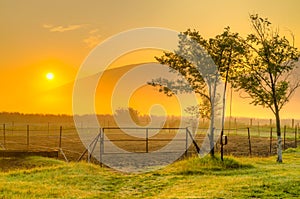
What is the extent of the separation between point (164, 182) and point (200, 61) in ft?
32.2

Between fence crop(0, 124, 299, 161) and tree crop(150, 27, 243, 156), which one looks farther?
fence crop(0, 124, 299, 161)

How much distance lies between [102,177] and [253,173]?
22.0 ft

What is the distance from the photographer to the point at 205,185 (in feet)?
50.6

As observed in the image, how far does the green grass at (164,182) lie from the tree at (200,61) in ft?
15.6

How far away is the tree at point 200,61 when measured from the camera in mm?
24375

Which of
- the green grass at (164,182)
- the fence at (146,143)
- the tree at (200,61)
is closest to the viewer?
the green grass at (164,182)

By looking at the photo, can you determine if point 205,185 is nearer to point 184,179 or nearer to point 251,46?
point 184,179

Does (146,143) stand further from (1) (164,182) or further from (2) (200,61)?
(1) (164,182)

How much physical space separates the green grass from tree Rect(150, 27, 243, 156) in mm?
4759

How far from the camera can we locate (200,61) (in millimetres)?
24484

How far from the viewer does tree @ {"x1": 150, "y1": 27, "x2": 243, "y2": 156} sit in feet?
80.0

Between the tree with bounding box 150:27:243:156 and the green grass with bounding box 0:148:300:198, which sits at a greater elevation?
the tree with bounding box 150:27:243:156

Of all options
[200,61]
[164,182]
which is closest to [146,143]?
[200,61]

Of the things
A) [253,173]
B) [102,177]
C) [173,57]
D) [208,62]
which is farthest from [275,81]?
[102,177]
